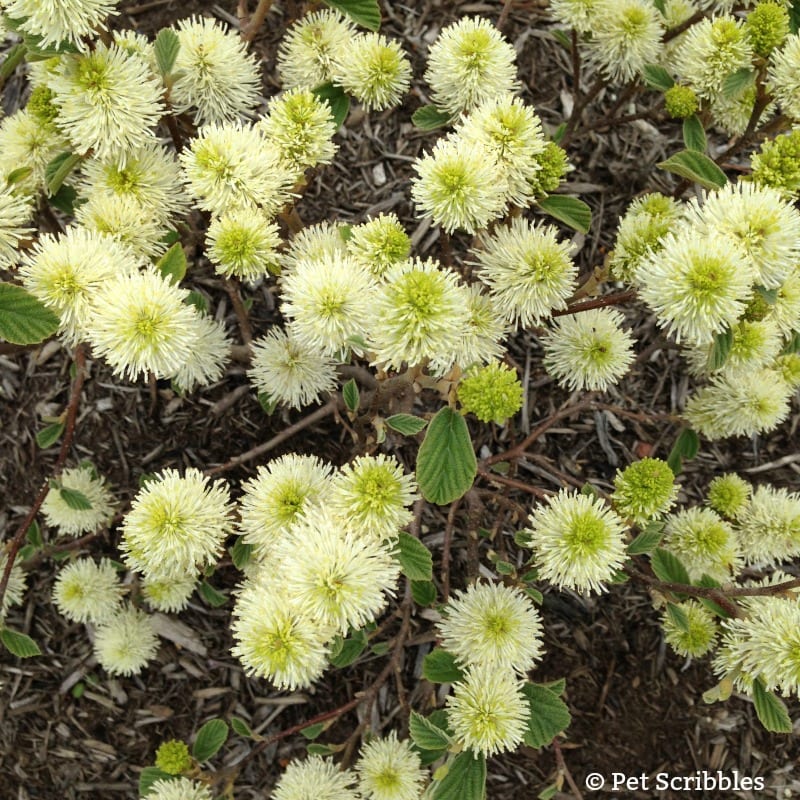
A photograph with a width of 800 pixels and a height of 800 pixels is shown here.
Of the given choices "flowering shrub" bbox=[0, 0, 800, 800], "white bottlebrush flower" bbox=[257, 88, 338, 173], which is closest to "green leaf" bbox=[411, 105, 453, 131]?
"flowering shrub" bbox=[0, 0, 800, 800]

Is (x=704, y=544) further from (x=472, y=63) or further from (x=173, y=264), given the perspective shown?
(x=173, y=264)

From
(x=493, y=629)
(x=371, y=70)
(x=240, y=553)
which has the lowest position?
(x=493, y=629)

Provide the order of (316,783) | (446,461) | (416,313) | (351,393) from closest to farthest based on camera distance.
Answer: (416,313) → (446,461) → (351,393) → (316,783)

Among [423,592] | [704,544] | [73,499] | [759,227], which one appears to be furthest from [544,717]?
[73,499]

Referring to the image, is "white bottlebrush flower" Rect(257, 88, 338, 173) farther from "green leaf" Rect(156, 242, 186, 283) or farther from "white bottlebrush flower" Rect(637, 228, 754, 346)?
"white bottlebrush flower" Rect(637, 228, 754, 346)

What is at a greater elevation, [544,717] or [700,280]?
[700,280]

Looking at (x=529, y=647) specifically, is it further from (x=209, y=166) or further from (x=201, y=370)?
(x=209, y=166)

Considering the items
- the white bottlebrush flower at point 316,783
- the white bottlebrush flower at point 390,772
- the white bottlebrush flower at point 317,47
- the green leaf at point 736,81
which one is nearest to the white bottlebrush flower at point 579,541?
the white bottlebrush flower at point 390,772
